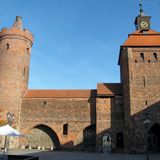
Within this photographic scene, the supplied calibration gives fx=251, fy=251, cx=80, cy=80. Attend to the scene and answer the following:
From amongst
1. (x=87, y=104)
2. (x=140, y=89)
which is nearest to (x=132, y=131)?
(x=140, y=89)

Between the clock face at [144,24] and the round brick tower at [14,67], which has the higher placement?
the clock face at [144,24]

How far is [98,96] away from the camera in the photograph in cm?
3070

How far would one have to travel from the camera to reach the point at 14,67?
32.9 meters

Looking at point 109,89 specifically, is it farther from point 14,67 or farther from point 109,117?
point 14,67

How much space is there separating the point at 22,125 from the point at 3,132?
18.1 m

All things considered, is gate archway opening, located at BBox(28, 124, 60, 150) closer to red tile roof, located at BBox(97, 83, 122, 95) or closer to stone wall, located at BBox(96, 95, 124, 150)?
stone wall, located at BBox(96, 95, 124, 150)

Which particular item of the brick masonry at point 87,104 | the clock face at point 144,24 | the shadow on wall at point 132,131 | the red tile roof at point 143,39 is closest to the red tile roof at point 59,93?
the brick masonry at point 87,104

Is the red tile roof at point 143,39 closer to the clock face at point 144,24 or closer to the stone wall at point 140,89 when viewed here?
the stone wall at point 140,89

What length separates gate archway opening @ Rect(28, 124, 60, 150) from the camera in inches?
1227

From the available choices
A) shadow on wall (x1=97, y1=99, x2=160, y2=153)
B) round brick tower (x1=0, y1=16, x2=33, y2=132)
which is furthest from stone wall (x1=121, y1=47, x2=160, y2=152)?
round brick tower (x1=0, y1=16, x2=33, y2=132)

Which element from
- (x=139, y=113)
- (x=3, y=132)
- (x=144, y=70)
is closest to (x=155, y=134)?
(x=139, y=113)

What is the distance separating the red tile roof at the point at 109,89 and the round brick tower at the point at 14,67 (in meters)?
10.2

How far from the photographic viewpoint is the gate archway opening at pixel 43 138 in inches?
1227

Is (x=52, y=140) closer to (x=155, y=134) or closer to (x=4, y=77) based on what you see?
(x=4, y=77)
